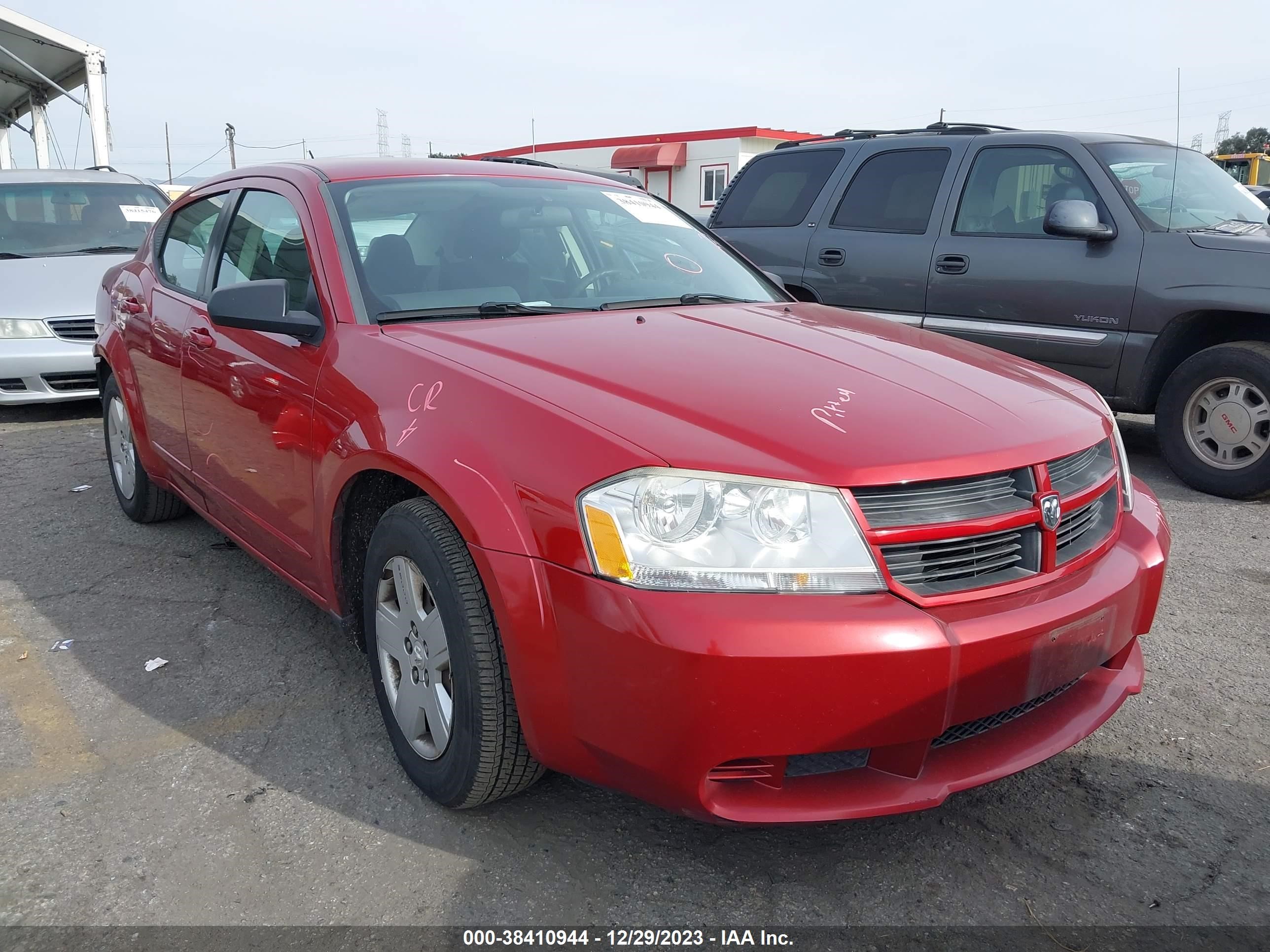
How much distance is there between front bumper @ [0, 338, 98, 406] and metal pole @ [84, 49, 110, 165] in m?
9.13

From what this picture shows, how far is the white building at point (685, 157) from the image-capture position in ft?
104

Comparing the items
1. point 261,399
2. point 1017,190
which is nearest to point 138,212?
point 261,399

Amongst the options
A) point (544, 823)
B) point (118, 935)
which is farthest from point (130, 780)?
point (544, 823)

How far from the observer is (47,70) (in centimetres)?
1722

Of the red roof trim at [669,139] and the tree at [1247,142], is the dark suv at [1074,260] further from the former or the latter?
the tree at [1247,142]

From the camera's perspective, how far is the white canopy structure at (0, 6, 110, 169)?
14.6 meters

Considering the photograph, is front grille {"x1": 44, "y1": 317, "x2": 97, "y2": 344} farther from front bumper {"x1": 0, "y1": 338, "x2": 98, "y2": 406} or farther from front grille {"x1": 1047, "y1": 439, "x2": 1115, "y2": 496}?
front grille {"x1": 1047, "y1": 439, "x2": 1115, "y2": 496}

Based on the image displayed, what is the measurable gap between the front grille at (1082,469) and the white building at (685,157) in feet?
95.9

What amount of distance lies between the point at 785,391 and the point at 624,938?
4.01ft

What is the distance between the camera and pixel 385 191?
326cm

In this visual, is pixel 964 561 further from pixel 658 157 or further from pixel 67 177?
pixel 658 157

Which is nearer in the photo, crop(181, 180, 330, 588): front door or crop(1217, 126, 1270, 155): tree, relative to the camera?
crop(181, 180, 330, 588): front door

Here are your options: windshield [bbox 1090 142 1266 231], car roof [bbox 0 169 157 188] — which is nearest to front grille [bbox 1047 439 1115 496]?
windshield [bbox 1090 142 1266 231]

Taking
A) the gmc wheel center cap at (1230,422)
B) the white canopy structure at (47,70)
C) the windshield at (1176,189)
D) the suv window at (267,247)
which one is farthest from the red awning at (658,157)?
the suv window at (267,247)
